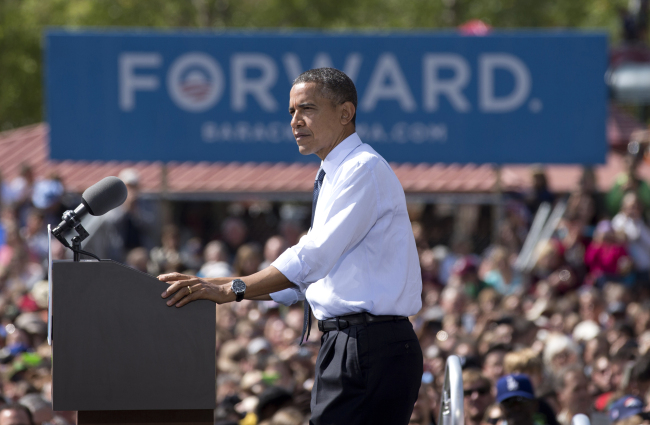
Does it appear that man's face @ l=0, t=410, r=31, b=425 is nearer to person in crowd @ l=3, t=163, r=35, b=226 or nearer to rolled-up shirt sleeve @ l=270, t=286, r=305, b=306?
rolled-up shirt sleeve @ l=270, t=286, r=305, b=306

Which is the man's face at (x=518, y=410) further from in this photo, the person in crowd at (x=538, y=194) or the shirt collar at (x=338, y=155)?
the person in crowd at (x=538, y=194)

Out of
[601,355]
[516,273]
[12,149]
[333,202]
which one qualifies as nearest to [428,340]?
[601,355]

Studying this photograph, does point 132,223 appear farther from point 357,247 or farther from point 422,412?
point 357,247

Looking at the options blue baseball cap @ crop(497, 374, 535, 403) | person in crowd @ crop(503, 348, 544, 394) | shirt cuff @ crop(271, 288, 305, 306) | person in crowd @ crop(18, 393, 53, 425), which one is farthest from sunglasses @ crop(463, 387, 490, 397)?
shirt cuff @ crop(271, 288, 305, 306)

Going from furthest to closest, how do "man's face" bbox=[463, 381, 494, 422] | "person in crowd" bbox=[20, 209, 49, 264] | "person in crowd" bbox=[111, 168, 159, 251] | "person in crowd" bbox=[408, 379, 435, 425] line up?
"person in crowd" bbox=[20, 209, 49, 264] → "person in crowd" bbox=[111, 168, 159, 251] → "man's face" bbox=[463, 381, 494, 422] → "person in crowd" bbox=[408, 379, 435, 425]

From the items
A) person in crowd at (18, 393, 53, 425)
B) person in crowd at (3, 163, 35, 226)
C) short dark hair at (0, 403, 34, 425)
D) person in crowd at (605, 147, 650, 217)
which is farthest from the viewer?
person in crowd at (3, 163, 35, 226)

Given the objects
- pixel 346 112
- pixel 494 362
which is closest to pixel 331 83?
pixel 346 112

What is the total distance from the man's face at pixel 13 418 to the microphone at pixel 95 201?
8.66 feet

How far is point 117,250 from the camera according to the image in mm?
10516

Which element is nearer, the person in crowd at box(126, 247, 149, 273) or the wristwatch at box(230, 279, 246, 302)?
the wristwatch at box(230, 279, 246, 302)

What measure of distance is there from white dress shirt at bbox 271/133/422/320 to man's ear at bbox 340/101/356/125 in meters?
0.07

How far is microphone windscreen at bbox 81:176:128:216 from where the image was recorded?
10.2ft

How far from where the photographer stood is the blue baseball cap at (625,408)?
211 inches

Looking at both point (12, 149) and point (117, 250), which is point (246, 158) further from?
point (12, 149)
